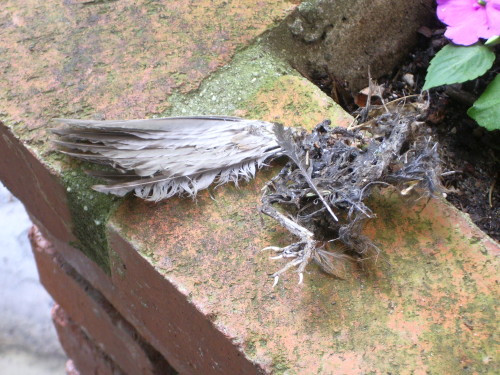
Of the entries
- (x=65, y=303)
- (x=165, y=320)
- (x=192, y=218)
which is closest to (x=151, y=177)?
(x=192, y=218)

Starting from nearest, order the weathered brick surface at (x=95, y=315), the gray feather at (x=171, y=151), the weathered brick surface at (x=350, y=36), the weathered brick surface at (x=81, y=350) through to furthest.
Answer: the gray feather at (x=171, y=151), the weathered brick surface at (x=350, y=36), the weathered brick surface at (x=95, y=315), the weathered brick surface at (x=81, y=350)

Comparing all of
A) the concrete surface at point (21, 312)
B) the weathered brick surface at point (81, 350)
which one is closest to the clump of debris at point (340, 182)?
the weathered brick surface at point (81, 350)

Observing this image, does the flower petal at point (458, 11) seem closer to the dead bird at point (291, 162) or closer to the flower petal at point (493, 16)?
the flower petal at point (493, 16)

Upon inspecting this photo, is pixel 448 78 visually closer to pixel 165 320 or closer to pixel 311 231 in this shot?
pixel 311 231

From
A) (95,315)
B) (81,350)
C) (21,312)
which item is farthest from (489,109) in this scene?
(21,312)

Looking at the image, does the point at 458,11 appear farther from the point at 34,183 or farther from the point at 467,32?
the point at 34,183

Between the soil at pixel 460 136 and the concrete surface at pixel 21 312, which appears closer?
the soil at pixel 460 136
